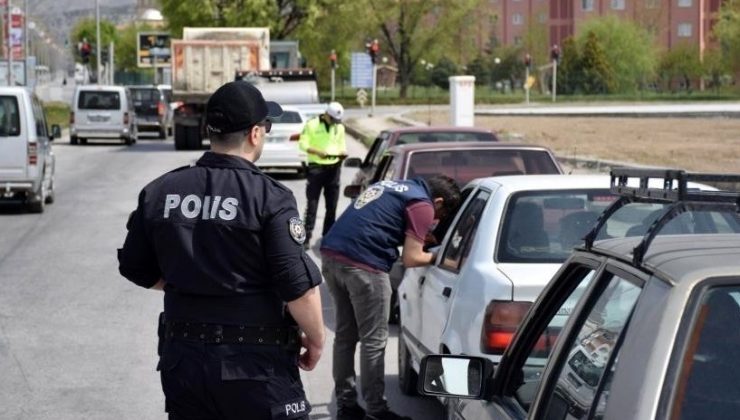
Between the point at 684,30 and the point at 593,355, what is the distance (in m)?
118

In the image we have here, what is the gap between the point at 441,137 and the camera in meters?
16.9

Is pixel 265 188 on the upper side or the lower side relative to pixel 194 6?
lower

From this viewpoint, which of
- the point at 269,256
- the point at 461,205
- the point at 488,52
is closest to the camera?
the point at 269,256

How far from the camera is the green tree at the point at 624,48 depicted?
104 m

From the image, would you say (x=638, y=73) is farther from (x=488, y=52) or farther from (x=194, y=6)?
(x=194, y=6)

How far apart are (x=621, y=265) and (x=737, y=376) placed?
1.72 ft

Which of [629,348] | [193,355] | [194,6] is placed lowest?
[193,355]

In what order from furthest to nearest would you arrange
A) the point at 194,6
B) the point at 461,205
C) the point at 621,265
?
the point at 194,6
the point at 461,205
the point at 621,265

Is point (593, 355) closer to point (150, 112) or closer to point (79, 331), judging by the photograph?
point (79, 331)

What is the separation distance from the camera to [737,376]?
2998mm

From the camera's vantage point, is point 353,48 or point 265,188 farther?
point 353,48

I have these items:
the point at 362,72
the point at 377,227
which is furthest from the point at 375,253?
the point at 362,72

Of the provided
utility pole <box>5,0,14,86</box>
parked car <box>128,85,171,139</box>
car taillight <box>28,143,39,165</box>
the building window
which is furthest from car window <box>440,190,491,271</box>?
the building window

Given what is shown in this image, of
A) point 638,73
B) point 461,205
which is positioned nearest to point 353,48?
point 638,73
